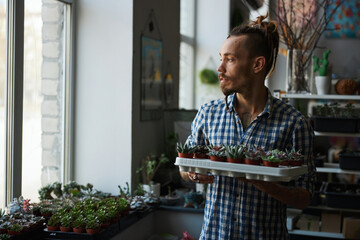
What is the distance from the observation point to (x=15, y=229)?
7.62ft

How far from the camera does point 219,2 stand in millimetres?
6590

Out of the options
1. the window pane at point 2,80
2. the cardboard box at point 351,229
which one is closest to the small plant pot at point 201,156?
the window pane at point 2,80

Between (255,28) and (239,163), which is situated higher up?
(255,28)

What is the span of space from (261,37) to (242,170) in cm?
46

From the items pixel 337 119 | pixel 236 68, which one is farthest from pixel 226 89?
pixel 337 119

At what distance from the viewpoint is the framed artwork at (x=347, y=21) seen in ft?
19.0

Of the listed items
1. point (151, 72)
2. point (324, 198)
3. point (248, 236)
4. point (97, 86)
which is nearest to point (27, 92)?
point (97, 86)

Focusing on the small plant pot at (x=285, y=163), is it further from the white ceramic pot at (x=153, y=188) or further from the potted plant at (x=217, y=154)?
the white ceramic pot at (x=153, y=188)

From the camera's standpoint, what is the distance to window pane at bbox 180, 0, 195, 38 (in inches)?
245

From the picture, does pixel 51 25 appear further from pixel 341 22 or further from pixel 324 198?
pixel 341 22

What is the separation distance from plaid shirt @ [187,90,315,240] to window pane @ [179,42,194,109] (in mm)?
4462

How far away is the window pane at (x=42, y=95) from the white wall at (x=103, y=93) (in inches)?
5.7

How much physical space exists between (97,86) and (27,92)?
1.98 ft

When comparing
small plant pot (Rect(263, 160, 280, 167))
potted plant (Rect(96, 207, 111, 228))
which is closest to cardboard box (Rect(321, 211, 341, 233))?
potted plant (Rect(96, 207, 111, 228))
